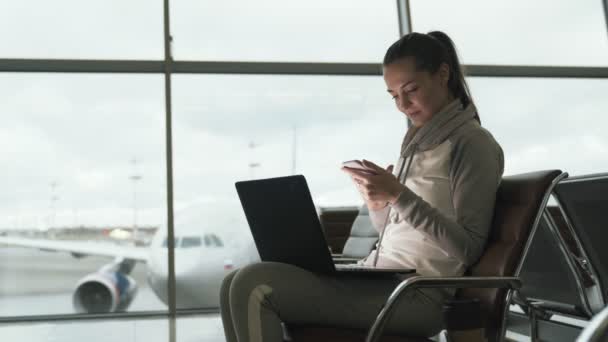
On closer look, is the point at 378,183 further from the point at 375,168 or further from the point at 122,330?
the point at 122,330

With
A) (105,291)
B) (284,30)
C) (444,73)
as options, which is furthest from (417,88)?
(105,291)

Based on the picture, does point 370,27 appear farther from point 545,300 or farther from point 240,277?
point 240,277

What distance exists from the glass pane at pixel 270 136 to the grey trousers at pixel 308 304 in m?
3.08

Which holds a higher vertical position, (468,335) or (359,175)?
(359,175)

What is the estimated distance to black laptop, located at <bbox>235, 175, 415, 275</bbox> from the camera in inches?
49.9

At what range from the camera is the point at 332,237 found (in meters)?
3.05

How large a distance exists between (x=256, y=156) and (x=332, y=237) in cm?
161

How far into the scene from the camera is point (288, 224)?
4.34ft

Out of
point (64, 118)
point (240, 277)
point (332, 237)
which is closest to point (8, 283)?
point (64, 118)

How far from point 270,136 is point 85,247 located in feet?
5.06

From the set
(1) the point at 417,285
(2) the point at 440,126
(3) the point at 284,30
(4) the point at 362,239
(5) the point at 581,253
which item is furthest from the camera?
(3) the point at 284,30

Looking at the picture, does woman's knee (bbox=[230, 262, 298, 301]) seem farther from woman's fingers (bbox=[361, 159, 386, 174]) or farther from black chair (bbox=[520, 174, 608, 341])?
black chair (bbox=[520, 174, 608, 341])

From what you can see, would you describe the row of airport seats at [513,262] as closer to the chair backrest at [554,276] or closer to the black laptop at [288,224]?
the chair backrest at [554,276]

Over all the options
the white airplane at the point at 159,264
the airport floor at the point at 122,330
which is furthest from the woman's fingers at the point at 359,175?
the white airplane at the point at 159,264
